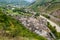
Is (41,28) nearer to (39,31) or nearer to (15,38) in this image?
(39,31)

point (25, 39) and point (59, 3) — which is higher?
point (25, 39)

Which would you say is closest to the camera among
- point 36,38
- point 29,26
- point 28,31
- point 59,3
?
point 36,38

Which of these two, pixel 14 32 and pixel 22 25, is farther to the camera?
pixel 22 25

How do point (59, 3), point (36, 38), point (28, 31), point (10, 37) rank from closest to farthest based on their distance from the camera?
point (10, 37), point (36, 38), point (28, 31), point (59, 3)

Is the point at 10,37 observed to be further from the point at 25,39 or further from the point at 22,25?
the point at 22,25

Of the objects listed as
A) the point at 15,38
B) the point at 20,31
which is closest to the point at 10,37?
the point at 15,38

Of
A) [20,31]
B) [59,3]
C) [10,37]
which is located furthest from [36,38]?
[59,3]
